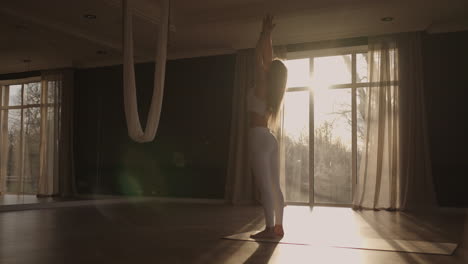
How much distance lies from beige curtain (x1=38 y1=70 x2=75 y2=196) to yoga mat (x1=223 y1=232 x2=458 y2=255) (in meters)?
4.47

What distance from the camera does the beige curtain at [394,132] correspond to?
20.0 feet

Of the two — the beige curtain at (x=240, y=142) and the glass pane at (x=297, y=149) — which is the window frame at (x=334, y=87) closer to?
the glass pane at (x=297, y=149)

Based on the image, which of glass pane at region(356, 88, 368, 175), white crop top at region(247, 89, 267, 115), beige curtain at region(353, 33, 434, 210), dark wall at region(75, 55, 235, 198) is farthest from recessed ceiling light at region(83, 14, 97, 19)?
glass pane at region(356, 88, 368, 175)

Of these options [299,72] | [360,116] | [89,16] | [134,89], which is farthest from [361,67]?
[134,89]

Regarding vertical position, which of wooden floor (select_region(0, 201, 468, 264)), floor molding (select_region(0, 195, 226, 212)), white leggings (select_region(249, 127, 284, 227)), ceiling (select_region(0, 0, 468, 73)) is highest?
ceiling (select_region(0, 0, 468, 73))

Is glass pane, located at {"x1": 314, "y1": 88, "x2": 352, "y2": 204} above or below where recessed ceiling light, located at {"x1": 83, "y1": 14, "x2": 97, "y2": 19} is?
below

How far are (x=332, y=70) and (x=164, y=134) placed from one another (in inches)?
117

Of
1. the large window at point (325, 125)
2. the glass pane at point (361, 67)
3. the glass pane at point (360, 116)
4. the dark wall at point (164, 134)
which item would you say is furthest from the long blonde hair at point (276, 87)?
the dark wall at point (164, 134)

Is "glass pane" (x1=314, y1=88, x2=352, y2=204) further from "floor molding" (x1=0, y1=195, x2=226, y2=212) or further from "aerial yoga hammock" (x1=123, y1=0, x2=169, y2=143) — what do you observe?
"aerial yoga hammock" (x1=123, y1=0, x2=169, y2=143)

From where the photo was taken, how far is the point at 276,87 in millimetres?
3197

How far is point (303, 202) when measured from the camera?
23.2 ft

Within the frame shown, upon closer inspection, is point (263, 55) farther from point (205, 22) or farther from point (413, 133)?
point (413, 133)

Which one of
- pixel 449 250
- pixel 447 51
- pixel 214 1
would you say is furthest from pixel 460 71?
pixel 449 250

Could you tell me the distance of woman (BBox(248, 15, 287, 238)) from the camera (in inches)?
125
